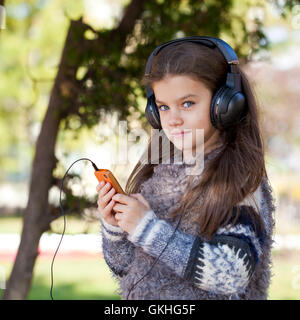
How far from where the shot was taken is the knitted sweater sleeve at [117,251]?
1.52 meters

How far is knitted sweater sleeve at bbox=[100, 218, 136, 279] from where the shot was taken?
5.00 feet

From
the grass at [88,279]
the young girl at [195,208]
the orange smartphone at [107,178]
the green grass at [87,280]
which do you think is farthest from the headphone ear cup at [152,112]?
the green grass at [87,280]

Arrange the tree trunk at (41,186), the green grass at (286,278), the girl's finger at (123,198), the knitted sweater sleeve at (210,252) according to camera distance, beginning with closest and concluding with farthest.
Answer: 1. the knitted sweater sleeve at (210,252)
2. the girl's finger at (123,198)
3. the tree trunk at (41,186)
4. the green grass at (286,278)

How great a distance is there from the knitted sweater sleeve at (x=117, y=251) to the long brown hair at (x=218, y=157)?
240mm

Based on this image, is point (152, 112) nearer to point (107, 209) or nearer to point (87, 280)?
point (107, 209)

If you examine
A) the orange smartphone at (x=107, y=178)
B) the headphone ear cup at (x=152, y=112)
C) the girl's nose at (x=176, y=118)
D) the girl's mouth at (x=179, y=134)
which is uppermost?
the headphone ear cup at (x=152, y=112)

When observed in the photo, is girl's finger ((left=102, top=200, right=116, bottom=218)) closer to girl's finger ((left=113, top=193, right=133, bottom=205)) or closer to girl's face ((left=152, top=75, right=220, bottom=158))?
girl's finger ((left=113, top=193, right=133, bottom=205))

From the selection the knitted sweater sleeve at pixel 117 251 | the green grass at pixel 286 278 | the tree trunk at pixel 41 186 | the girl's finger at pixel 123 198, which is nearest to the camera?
the girl's finger at pixel 123 198

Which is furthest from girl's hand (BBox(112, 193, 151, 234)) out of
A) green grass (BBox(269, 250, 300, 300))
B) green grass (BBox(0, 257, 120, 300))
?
green grass (BBox(0, 257, 120, 300))

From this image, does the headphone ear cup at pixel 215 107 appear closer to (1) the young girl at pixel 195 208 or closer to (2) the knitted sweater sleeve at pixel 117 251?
(1) the young girl at pixel 195 208

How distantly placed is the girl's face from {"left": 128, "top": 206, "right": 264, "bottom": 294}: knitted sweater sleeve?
27 cm

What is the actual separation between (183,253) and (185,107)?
44 centimetres

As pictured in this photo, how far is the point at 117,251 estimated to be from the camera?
154 centimetres
